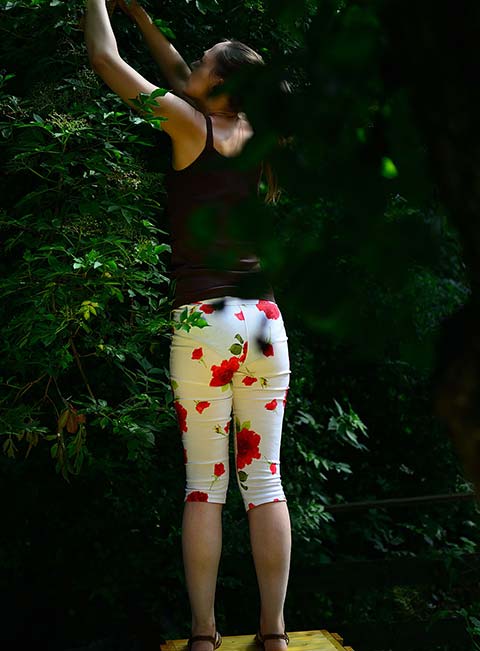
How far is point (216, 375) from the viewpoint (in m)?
2.50

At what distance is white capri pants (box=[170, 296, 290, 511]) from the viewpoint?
2.49 m

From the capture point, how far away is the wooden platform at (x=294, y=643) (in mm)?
2635

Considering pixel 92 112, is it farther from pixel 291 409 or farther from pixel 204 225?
pixel 204 225

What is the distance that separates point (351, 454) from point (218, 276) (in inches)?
77.2

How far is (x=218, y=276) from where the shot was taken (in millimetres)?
2480

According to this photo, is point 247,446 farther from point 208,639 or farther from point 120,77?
point 120,77

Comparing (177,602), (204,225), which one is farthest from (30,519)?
(204,225)

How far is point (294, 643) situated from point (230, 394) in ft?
2.35

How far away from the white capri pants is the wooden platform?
1.23ft

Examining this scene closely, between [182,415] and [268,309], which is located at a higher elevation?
[268,309]

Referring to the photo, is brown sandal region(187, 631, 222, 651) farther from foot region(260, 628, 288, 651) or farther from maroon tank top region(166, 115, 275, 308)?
maroon tank top region(166, 115, 275, 308)

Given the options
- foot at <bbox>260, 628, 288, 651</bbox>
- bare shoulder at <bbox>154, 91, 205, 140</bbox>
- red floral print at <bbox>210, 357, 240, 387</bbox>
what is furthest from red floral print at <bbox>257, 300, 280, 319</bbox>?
foot at <bbox>260, 628, 288, 651</bbox>

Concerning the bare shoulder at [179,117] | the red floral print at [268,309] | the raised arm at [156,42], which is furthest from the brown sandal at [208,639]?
the raised arm at [156,42]

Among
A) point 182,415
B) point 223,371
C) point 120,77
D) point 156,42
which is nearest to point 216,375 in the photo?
point 223,371
